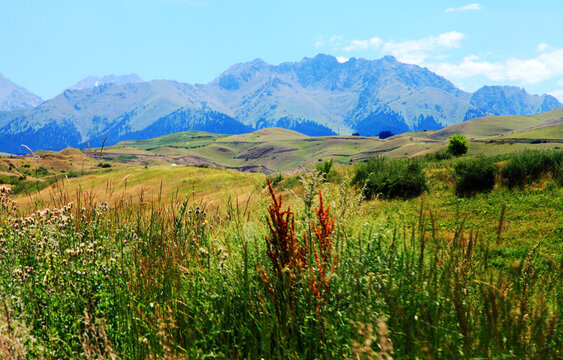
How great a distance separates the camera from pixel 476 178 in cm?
1170

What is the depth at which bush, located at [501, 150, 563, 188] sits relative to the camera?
439 inches

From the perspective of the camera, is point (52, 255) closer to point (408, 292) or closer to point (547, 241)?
Answer: point (408, 292)

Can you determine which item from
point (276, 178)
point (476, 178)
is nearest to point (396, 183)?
point (476, 178)

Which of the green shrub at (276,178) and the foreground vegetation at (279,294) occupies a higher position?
the green shrub at (276,178)

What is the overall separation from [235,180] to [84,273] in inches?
902

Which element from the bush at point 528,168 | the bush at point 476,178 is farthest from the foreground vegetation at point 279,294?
the bush at point 528,168

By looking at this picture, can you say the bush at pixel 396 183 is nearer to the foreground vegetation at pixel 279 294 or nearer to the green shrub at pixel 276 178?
the foreground vegetation at pixel 279 294

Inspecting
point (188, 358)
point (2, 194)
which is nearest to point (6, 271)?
point (2, 194)

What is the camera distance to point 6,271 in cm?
378

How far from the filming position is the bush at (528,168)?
36.6 ft

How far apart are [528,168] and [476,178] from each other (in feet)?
5.31

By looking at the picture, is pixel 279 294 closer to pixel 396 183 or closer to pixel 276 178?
pixel 396 183

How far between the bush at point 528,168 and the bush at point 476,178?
444 millimetres

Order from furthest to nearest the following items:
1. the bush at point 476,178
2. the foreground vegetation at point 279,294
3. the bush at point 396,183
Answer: the bush at point 396,183 < the bush at point 476,178 < the foreground vegetation at point 279,294
